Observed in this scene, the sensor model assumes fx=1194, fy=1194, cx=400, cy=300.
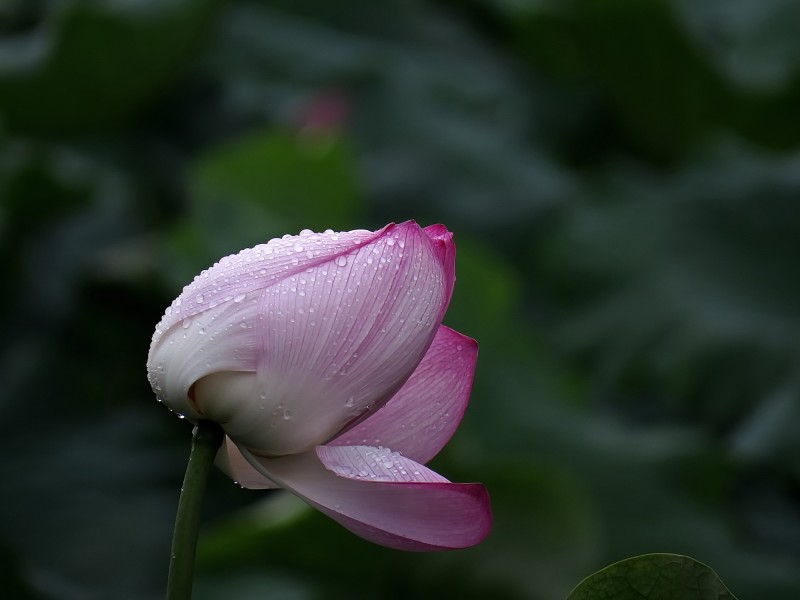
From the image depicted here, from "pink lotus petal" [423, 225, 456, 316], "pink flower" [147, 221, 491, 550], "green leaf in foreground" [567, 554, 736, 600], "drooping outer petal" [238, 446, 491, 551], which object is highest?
"pink lotus petal" [423, 225, 456, 316]

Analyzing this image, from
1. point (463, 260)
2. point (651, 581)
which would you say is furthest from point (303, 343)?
point (463, 260)

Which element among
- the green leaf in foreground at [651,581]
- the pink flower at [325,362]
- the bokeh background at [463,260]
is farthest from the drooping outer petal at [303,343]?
the bokeh background at [463,260]

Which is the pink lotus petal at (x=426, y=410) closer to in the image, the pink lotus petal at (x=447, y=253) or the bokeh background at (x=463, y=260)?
Answer: the pink lotus petal at (x=447, y=253)

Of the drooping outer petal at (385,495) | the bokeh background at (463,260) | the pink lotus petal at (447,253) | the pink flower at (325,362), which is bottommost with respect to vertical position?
the bokeh background at (463,260)

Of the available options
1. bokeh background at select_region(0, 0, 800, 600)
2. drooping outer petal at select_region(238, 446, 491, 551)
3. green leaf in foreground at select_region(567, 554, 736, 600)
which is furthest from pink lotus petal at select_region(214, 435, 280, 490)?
bokeh background at select_region(0, 0, 800, 600)

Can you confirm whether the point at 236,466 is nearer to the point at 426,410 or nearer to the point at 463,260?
the point at 426,410

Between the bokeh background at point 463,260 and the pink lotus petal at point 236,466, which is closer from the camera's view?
the pink lotus petal at point 236,466

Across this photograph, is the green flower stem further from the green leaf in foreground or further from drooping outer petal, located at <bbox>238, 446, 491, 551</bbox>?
the green leaf in foreground

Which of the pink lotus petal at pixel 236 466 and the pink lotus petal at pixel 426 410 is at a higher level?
the pink lotus petal at pixel 426 410
